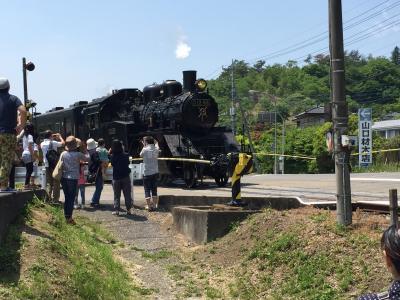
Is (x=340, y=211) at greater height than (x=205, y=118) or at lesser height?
lesser

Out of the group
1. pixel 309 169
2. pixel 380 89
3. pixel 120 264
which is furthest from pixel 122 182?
pixel 380 89

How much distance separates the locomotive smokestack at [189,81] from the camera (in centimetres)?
2086

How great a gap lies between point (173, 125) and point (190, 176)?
1.89 meters

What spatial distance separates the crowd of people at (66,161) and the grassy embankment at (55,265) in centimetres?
89

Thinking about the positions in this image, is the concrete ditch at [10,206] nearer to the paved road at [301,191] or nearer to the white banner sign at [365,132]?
the paved road at [301,191]

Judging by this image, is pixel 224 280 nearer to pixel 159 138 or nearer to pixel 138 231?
pixel 138 231

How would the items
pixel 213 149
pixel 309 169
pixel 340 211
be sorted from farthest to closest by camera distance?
1. pixel 309 169
2. pixel 213 149
3. pixel 340 211

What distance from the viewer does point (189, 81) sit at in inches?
822

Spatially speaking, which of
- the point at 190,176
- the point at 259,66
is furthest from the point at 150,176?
the point at 259,66

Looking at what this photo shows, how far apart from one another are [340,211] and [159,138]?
1248 centimetres

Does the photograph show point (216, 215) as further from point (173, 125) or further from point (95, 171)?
point (173, 125)

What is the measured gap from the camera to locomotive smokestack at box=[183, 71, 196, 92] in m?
20.9

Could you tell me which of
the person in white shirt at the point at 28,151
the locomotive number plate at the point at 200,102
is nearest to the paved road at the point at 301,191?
the person in white shirt at the point at 28,151

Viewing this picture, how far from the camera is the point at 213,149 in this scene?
19.9 m
